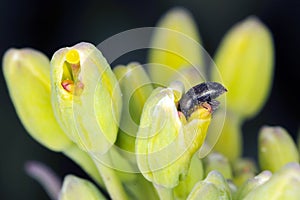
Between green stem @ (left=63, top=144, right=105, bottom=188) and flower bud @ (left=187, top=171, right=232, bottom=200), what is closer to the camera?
flower bud @ (left=187, top=171, right=232, bottom=200)

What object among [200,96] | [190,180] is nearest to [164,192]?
[190,180]

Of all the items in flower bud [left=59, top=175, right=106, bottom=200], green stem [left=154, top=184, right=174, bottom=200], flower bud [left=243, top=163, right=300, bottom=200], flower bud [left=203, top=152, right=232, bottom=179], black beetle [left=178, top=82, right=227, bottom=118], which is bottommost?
flower bud [left=203, top=152, right=232, bottom=179]

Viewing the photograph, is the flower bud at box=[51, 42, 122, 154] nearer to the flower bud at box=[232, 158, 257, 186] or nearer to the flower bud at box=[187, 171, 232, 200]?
the flower bud at box=[187, 171, 232, 200]

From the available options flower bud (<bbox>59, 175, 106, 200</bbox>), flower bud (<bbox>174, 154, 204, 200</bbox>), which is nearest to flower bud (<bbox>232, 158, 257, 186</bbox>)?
flower bud (<bbox>174, 154, 204, 200</bbox>)

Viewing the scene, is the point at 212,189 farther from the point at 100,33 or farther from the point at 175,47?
the point at 100,33

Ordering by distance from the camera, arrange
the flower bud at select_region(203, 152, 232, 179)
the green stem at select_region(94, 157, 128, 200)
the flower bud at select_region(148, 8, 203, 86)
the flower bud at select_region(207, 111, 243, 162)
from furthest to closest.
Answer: the flower bud at select_region(148, 8, 203, 86), the flower bud at select_region(207, 111, 243, 162), the flower bud at select_region(203, 152, 232, 179), the green stem at select_region(94, 157, 128, 200)

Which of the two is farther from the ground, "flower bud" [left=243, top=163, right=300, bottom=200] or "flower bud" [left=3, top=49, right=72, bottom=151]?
"flower bud" [left=3, top=49, right=72, bottom=151]

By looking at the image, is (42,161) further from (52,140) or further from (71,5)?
(52,140)
